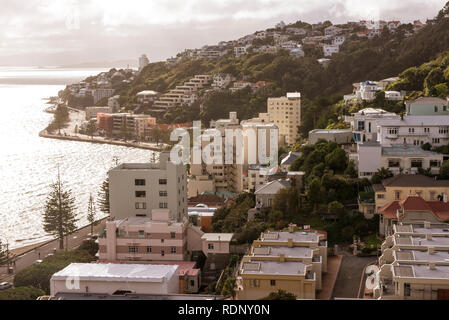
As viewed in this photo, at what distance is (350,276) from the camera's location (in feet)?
15.1

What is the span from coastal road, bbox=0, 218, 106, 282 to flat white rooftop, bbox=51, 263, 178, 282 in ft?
7.87

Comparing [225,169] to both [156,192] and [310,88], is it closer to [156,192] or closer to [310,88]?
[156,192]

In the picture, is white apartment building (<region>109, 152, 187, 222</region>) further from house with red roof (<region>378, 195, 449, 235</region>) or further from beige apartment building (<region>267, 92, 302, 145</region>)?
beige apartment building (<region>267, 92, 302, 145</region>)

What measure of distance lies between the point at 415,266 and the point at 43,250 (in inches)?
226

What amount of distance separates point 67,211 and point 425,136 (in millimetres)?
4835

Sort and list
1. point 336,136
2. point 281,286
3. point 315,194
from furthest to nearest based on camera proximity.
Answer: point 336,136
point 315,194
point 281,286

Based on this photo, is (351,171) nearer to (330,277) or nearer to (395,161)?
(395,161)

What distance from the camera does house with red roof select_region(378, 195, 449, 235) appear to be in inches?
212

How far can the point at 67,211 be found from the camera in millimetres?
8312

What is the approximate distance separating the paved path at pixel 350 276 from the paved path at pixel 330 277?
0.03 metres

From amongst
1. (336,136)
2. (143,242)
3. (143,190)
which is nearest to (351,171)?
(336,136)

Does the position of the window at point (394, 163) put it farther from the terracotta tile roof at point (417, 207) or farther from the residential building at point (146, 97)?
the residential building at point (146, 97)

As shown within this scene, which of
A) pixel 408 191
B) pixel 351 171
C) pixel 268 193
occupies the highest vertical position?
pixel 351 171
